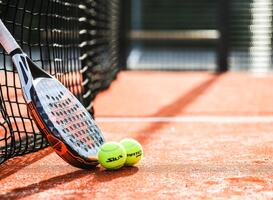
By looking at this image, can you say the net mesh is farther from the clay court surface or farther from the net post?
the net post

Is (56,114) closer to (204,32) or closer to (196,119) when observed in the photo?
(196,119)

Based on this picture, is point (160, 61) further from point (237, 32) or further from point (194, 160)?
point (194, 160)

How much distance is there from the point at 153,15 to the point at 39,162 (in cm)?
886

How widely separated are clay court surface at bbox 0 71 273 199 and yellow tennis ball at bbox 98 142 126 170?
0.12 feet

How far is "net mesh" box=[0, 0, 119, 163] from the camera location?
8.52 ft

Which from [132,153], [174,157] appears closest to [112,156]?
[132,153]

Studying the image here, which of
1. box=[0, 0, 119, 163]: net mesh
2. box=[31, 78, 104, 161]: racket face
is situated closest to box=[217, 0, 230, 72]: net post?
box=[0, 0, 119, 163]: net mesh

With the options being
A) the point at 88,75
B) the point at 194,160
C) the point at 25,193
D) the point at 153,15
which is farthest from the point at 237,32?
the point at 25,193

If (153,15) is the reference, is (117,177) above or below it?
below

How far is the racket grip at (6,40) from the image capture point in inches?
88.0

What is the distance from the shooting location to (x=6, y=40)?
7.38 feet

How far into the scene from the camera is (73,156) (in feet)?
7.13

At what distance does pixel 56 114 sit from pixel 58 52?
1.05 meters

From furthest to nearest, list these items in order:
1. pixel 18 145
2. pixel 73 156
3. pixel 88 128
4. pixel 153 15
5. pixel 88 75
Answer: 1. pixel 153 15
2. pixel 88 75
3. pixel 18 145
4. pixel 88 128
5. pixel 73 156
